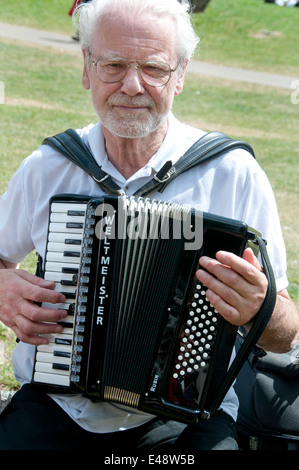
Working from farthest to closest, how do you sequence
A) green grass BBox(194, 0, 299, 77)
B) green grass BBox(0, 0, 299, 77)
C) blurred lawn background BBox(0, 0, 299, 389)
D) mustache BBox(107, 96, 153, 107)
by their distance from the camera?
green grass BBox(0, 0, 299, 77) → green grass BBox(194, 0, 299, 77) → blurred lawn background BBox(0, 0, 299, 389) → mustache BBox(107, 96, 153, 107)

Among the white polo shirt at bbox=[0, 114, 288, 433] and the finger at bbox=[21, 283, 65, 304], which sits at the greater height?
the white polo shirt at bbox=[0, 114, 288, 433]

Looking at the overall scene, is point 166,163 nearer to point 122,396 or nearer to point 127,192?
point 127,192

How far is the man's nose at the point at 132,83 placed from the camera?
215 centimetres

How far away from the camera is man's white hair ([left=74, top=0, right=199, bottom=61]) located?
2156mm

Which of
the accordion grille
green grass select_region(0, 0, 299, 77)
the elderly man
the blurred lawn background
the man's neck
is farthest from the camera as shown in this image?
green grass select_region(0, 0, 299, 77)

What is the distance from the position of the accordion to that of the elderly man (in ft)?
0.44

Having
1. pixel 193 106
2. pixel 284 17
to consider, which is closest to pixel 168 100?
pixel 193 106

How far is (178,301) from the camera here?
6.22 feet

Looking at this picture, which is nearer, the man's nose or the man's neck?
the man's nose

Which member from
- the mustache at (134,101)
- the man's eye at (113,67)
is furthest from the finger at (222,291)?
the man's eye at (113,67)

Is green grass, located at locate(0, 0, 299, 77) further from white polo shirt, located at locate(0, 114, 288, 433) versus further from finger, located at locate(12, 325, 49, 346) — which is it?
finger, located at locate(12, 325, 49, 346)

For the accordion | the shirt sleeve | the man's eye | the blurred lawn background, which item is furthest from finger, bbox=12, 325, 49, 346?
the blurred lawn background

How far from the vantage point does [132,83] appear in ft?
7.06
